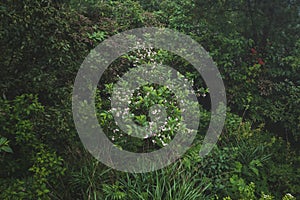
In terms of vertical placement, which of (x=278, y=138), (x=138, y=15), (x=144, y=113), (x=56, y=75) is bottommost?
(x=278, y=138)

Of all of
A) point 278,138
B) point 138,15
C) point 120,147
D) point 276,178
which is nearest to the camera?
point 120,147

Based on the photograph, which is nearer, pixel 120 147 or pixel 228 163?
pixel 120 147

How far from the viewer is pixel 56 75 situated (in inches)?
137

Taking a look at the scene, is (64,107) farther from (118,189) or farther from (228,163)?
(228,163)

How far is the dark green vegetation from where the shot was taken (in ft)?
9.73

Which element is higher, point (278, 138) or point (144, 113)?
point (144, 113)

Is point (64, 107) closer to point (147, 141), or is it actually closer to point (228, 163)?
point (147, 141)

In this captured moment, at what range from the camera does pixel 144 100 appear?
11.8 feet

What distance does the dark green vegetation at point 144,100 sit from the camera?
2.97 m

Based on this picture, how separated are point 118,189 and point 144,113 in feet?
3.25

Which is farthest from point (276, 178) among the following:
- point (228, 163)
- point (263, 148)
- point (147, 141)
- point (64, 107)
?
point (64, 107)

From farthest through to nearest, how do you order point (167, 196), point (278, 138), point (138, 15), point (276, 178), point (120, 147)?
point (138, 15) < point (278, 138) < point (276, 178) < point (120, 147) < point (167, 196)

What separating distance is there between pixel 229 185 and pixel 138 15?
2793 mm

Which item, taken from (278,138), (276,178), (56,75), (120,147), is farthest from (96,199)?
(278,138)
